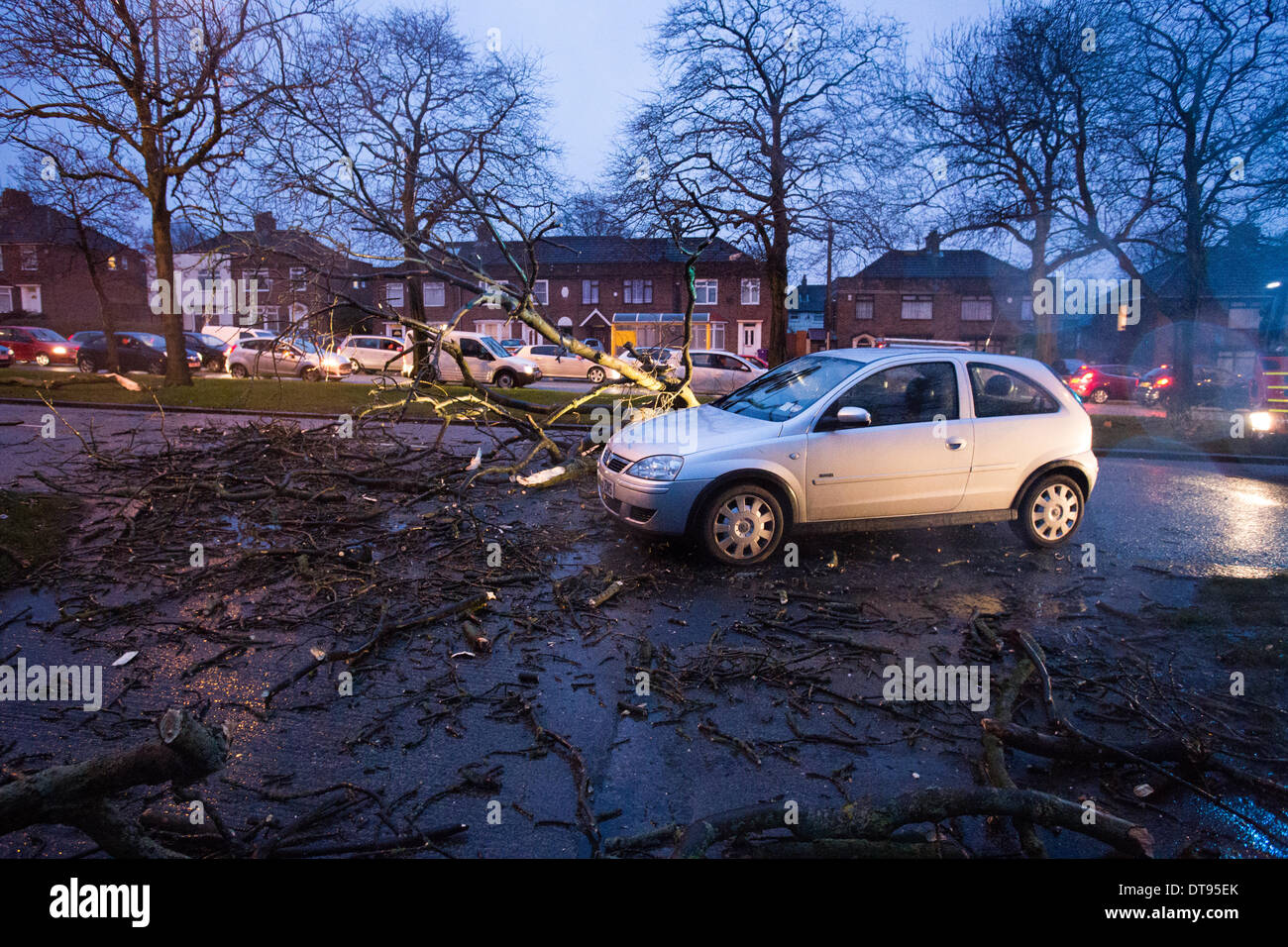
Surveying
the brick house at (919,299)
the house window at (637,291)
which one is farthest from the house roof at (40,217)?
the brick house at (919,299)

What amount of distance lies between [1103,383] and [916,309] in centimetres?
2487

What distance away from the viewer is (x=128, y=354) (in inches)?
1127

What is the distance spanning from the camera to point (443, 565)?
620 cm

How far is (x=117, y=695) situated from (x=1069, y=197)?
1831 cm

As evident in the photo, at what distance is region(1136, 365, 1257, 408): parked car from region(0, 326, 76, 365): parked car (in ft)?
134

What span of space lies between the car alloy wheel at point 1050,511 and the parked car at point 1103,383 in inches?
931

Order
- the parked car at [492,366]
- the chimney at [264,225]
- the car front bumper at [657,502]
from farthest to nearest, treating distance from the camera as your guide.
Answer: the parked car at [492,366], the chimney at [264,225], the car front bumper at [657,502]

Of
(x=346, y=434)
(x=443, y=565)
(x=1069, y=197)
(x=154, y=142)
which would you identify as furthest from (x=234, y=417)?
(x=1069, y=197)

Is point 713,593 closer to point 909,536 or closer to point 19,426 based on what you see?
point 909,536

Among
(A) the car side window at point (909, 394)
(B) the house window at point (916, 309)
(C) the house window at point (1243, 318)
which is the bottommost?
(A) the car side window at point (909, 394)

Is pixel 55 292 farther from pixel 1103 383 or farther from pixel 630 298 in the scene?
pixel 1103 383

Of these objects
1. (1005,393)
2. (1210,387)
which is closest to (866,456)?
(1005,393)

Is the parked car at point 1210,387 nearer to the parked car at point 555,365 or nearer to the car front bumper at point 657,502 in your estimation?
the parked car at point 555,365

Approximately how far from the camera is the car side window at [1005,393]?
22.4 feet
